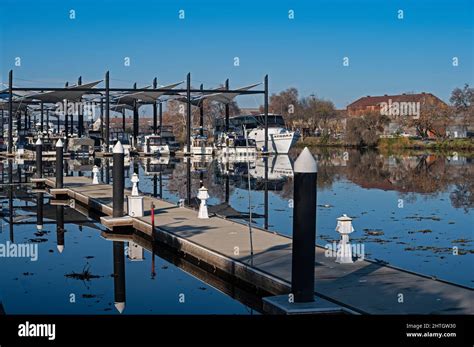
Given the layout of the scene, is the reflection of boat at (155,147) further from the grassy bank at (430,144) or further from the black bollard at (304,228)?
the black bollard at (304,228)

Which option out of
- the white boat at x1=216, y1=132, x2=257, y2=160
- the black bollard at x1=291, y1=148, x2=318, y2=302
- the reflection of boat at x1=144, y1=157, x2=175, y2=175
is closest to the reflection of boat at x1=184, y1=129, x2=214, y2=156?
the white boat at x1=216, y1=132, x2=257, y2=160

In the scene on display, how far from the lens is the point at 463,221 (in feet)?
69.0

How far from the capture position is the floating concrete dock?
30.4 feet

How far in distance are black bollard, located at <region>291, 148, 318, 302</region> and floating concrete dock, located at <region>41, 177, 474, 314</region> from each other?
1.33 feet

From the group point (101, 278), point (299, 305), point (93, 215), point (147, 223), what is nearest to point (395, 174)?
point (93, 215)

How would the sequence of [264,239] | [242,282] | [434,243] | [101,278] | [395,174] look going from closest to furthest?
[242,282], [101,278], [264,239], [434,243], [395,174]

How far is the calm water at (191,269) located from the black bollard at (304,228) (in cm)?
191

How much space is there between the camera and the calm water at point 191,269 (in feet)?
38.3

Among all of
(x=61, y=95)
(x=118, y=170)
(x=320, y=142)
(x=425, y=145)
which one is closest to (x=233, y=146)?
(x=61, y=95)

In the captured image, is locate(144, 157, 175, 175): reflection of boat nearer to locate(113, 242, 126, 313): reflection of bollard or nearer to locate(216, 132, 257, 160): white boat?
locate(216, 132, 257, 160): white boat

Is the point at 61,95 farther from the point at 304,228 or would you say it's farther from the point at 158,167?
the point at 304,228

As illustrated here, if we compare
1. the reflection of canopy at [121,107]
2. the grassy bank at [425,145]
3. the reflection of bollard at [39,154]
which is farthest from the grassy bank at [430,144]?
the reflection of bollard at [39,154]
